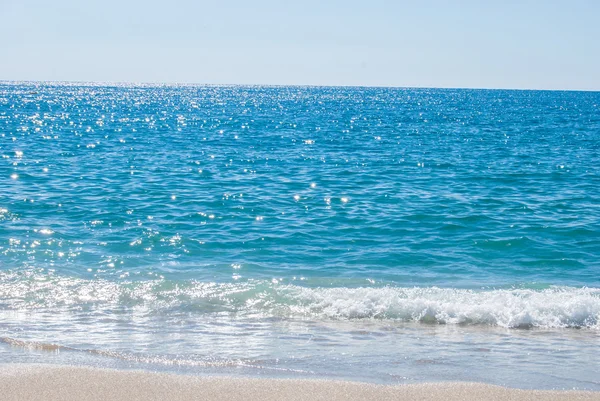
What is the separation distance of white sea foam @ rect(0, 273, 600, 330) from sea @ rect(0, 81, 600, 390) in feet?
0.15

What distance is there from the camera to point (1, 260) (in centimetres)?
1363

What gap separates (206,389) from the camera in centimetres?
705

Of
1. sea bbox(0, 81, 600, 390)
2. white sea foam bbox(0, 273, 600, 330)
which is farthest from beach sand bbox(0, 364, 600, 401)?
white sea foam bbox(0, 273, 600, 330)

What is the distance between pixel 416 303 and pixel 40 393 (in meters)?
6.25

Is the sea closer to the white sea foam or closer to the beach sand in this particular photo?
the white sea foam

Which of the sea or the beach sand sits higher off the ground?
the beach sand

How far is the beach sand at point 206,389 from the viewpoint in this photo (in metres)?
6.86

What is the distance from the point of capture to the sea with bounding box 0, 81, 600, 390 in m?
8.46

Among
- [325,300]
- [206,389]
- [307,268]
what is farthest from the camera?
[307,268]

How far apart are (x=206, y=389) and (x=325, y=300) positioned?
445 cm

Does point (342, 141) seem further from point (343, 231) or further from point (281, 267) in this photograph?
point (281, 267)

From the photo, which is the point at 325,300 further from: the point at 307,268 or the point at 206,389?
the point at 206,389

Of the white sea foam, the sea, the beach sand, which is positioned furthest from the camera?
the white sea foam

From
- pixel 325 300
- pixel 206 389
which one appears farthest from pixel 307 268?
pixel 206 389
